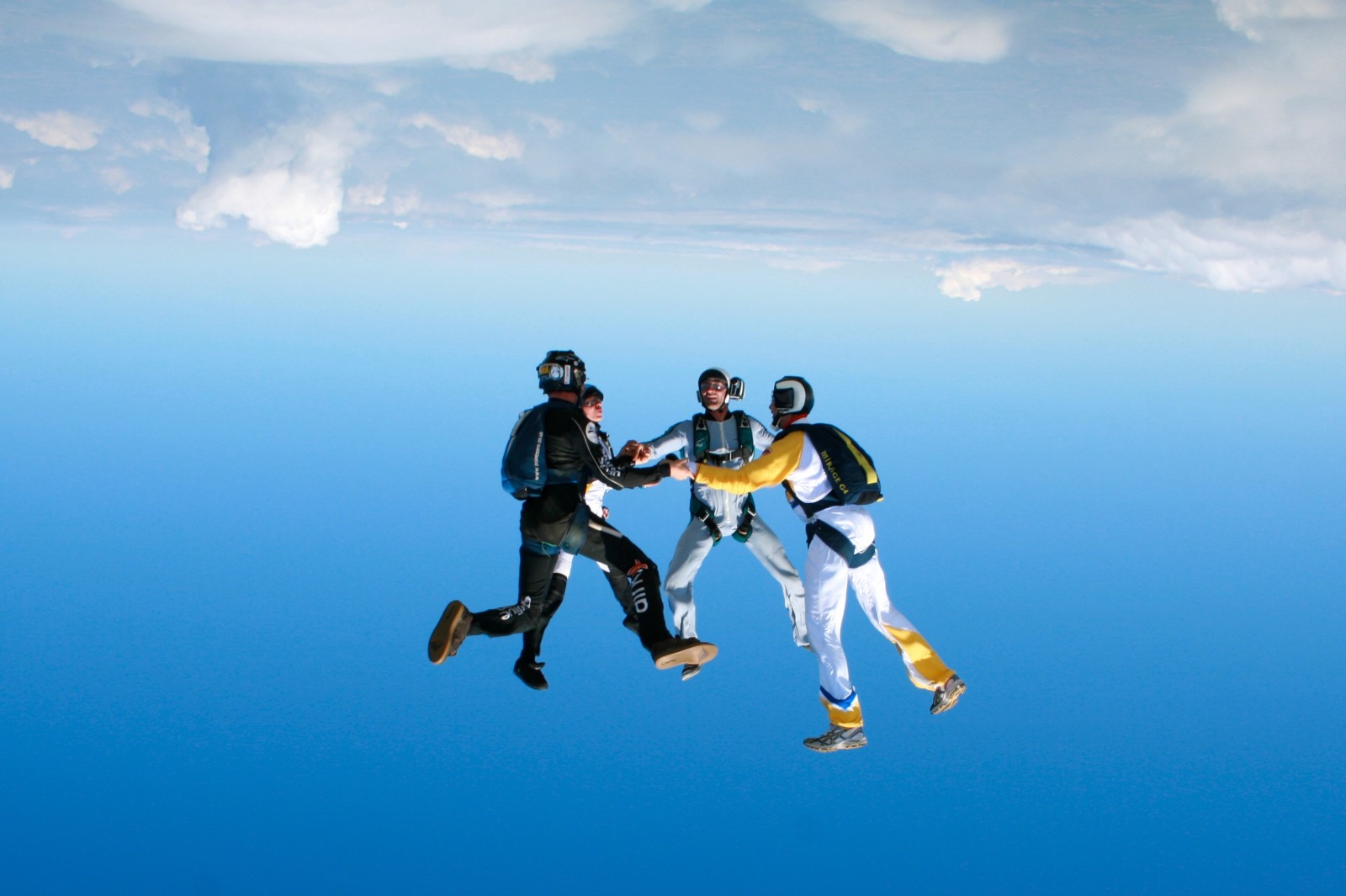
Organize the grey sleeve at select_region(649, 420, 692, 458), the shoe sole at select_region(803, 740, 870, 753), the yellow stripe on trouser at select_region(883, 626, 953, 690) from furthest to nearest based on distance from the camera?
the grey sleeve at select_region(649, 420, 692, 458) < the yellow stripe on trouser at select_region(883, 626, 953, 690) < the shoe sole at select_region(803, 740, 870, 753)

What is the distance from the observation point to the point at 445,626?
8641 mm

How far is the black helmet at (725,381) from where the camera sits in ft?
32.9

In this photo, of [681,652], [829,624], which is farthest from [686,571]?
[829,624]

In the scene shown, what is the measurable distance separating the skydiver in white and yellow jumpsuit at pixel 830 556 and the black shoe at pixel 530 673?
2654 mm

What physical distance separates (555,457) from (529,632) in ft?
6.61

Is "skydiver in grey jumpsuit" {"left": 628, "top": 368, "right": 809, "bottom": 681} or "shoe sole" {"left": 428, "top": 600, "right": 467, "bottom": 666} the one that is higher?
"skydiver in grey jumpsuit" {"left": 628, "top": 368, "right": 809, "bottom": 681}

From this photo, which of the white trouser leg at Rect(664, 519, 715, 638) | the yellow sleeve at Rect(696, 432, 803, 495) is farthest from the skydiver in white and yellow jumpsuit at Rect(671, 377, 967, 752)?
the white trouser leg at Rect(664, 519, 715, 638)

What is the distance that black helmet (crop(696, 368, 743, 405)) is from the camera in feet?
32.9

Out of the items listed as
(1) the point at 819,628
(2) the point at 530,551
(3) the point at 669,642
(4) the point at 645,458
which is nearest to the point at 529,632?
(2) the point at 530,551

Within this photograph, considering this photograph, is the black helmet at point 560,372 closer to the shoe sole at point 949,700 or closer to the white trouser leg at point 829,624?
the white trouser leg at point 829,624

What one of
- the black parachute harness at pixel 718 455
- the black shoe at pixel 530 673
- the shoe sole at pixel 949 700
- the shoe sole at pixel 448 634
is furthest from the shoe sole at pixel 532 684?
the shoe sole at pixel 949 700

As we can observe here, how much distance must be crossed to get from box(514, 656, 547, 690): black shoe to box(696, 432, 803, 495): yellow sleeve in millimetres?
2770

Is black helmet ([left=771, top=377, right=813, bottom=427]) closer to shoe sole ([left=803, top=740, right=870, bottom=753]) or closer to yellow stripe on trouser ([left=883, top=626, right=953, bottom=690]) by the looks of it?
yellow stripe on trouser ([left=883, top=626, right=953, bottom=690])

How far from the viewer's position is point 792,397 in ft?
30.1
